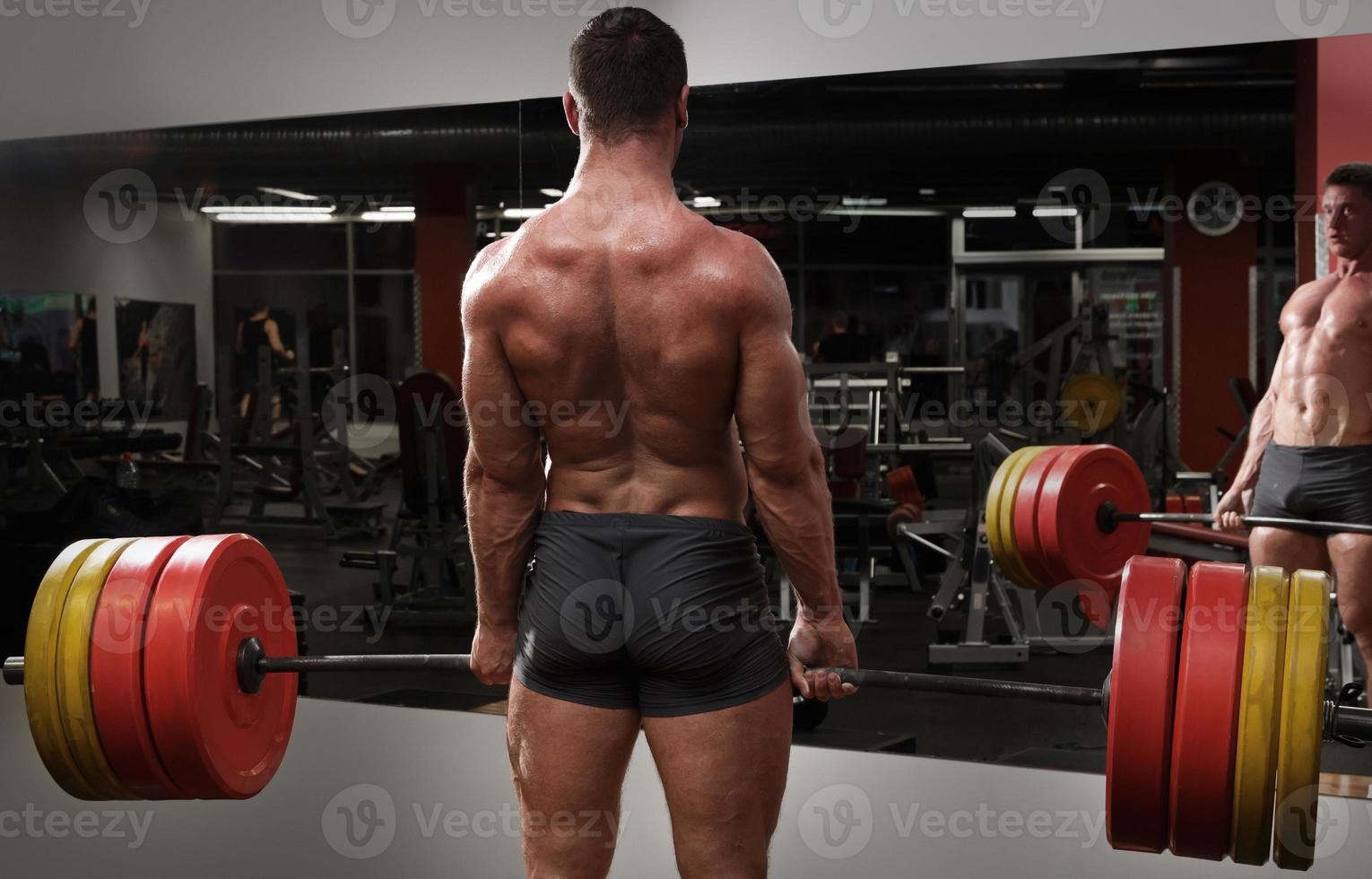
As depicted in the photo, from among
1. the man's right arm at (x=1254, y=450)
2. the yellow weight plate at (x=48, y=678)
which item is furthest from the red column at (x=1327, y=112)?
the yellow weight plate at (x=48, y=678)

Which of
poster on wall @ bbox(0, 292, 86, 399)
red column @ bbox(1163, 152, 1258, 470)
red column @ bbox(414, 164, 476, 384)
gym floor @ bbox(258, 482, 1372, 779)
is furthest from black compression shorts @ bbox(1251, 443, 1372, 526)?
poster on wall @ bbox(0, 292, 86, 399)

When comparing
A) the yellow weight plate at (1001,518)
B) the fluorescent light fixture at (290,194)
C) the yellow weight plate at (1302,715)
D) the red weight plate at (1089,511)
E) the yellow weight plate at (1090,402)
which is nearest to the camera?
the yellow weight plate at (1302,715)

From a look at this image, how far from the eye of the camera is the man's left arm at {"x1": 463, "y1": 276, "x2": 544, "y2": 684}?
1912 millimetres

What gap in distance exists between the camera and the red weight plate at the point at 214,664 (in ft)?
7.09

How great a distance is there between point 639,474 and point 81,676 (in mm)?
1023

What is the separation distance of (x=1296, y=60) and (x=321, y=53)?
110 inches

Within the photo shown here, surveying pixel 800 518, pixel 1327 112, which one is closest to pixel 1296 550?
pixel 1327 112

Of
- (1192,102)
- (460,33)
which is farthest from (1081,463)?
(460,33)

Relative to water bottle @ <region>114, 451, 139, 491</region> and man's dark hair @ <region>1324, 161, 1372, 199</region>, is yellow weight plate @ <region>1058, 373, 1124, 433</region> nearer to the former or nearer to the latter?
man's dark hair @ <region>1324, 161, 1372, 199</region>

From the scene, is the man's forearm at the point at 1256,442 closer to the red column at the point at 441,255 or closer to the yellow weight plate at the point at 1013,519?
the yellow weight plate at the point at 1013,519

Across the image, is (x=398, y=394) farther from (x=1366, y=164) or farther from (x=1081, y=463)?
(x=1366, y=164)

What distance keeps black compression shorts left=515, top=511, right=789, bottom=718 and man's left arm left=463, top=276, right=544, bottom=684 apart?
0.24ft

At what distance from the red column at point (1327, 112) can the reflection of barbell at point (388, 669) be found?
1.81 m

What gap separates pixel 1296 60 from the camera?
3.24 m
